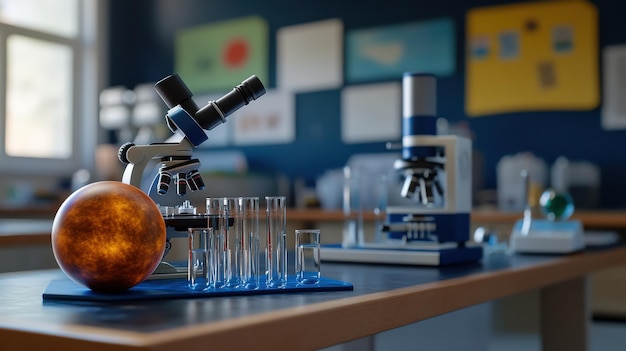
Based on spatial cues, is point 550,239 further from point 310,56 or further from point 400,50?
point 310,56

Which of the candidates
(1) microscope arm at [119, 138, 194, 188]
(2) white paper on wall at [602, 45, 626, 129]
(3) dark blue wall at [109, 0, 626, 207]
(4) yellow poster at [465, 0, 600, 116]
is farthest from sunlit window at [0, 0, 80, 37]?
(1) microscope arm at [119, 138, 194, 188]

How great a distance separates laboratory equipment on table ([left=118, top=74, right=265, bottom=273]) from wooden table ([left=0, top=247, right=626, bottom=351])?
18 cm

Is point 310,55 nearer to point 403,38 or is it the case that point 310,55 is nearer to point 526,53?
point 403,38

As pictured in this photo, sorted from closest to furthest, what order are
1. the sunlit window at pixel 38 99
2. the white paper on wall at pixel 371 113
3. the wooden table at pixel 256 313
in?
the wooden table at pixel 256 313 → the white paper on wall at pixel 371 113 → the sunlit window at pixel 38 99

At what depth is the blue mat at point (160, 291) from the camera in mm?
924

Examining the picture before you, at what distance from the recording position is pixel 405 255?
4.76ft

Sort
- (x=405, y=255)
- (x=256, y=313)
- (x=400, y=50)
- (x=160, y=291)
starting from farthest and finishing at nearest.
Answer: (x=400, y=50)
(x=405, y=255)
(x=160, y=291)
(x=256, y=313)

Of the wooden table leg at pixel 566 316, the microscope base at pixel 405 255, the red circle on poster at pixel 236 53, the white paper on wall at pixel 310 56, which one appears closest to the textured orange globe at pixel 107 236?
the microscope base at pixel 405 255

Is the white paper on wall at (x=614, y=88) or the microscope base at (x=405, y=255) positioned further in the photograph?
the white paper on wall at (x=614, y=88)

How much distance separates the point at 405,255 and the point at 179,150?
21.4 inches

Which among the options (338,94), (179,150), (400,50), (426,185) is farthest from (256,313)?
(338,94)

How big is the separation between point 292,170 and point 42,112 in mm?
1827

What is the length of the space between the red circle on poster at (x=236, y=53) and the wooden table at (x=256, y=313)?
3582mm

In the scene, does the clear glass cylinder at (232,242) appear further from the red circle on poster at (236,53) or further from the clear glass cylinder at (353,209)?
the red circle on poster at (236,53)
